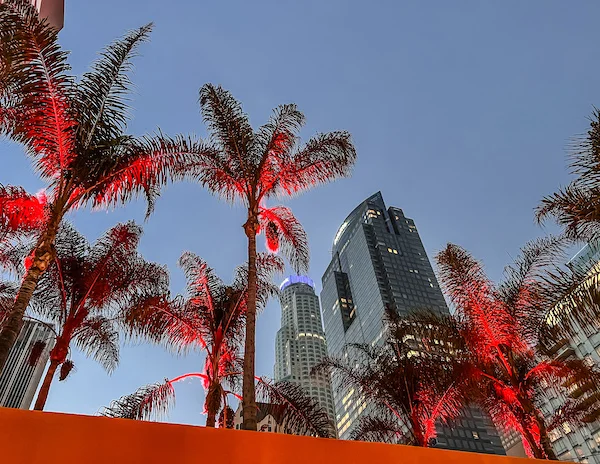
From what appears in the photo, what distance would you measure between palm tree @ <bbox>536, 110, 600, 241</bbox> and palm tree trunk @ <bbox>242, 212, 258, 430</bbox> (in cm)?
615

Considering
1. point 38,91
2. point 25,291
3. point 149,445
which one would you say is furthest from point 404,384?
point 38,91

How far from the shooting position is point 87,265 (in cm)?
1195

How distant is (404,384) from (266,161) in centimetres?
926

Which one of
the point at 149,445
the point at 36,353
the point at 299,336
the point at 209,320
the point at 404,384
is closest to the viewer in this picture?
the point at 149,445

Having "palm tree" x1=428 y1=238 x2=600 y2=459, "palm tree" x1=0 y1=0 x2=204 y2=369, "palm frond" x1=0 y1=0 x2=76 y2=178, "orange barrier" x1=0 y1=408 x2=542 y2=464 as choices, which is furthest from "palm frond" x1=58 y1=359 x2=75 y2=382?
"palm tree" x1=428 y1=238 x2=600 y2=459

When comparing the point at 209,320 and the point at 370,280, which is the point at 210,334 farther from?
the point at 370,280

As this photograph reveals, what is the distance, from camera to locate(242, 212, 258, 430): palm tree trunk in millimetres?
6938

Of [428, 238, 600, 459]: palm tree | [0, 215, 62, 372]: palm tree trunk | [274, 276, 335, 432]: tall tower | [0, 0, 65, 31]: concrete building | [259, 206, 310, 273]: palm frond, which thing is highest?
[274, 276, 335, 432]: tall tower

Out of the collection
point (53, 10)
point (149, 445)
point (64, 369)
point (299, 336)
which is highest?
point (299, 336)

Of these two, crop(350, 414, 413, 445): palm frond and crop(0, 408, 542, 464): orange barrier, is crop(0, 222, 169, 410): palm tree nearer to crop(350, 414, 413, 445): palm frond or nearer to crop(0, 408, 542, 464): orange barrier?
crop(0, 408, 542, 464): orange barrier

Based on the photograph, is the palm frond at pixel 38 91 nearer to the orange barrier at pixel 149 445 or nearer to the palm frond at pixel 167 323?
the palm frond at pixel 167 323

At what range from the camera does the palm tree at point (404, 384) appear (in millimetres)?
13602

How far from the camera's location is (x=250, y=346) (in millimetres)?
7945

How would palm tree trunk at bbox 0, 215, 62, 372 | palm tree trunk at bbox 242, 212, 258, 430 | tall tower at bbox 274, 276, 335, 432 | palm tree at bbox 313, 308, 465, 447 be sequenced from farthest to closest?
tall tower at bbox 274, 276, 335, 432
palm tree at bbox 313, 308, 465, 447
palm tree trunk at bbox 242, 212, 258, 430
palm tree trunk at bbox 0, 215, 62, 372
